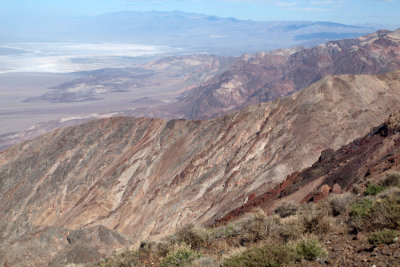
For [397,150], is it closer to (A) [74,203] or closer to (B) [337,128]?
(B) [337,128]

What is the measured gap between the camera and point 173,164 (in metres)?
31.6

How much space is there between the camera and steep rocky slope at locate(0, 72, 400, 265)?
80.5 ft

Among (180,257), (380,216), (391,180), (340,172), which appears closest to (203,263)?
(180,257)

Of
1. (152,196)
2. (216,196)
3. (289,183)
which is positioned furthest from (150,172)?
(289,183)

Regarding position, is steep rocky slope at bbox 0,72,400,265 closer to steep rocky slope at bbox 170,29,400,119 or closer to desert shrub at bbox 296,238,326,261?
desert shrub at bbox 296,238,326,261

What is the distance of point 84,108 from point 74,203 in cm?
12273

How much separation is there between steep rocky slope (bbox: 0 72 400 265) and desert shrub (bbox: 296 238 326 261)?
47.2 ft

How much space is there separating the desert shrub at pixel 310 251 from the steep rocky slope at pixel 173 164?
567 inches

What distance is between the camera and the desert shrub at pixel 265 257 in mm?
6469

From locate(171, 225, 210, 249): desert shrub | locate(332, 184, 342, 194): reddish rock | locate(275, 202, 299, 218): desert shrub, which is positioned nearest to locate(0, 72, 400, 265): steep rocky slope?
locate(332, 184, 342, 194): reddish rock

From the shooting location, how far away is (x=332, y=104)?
29.3 metres

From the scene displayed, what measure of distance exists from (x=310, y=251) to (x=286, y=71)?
145961 millimetres

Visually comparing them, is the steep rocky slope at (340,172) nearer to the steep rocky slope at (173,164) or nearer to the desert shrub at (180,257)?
the steep rocky slope at (173,164)

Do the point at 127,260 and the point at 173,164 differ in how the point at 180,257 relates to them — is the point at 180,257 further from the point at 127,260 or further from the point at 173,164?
the point at 173,164
